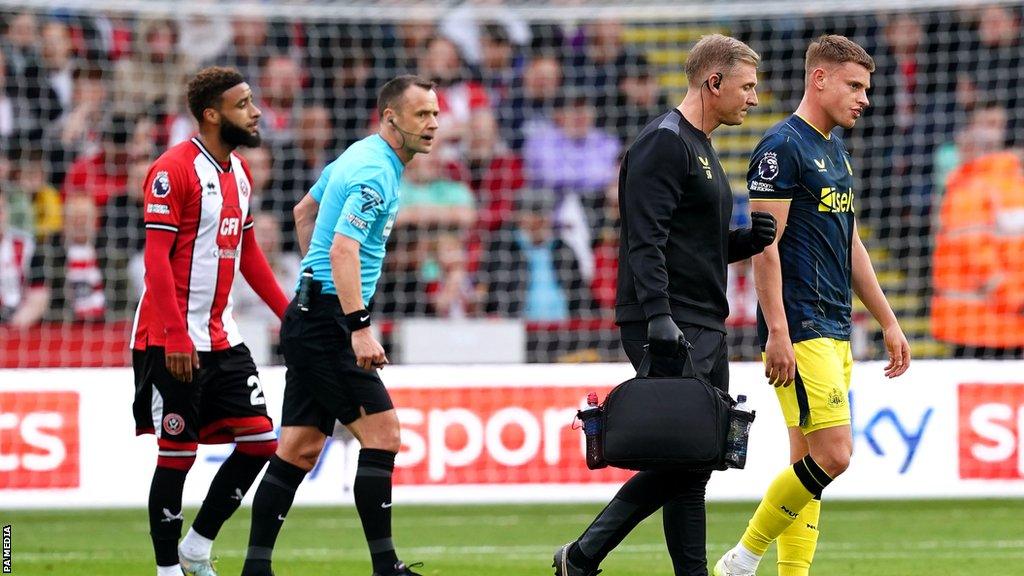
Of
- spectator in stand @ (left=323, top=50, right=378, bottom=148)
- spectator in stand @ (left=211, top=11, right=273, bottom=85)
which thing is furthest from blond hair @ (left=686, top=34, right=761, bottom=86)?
spectator in stand @ (left=211, top=11, right=273, bottom=85)

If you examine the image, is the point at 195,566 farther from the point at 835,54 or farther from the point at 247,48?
the point at 247,48

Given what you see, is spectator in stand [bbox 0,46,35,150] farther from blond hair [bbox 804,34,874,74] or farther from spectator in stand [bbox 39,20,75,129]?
blond hair [bbox 804,34,874,74]

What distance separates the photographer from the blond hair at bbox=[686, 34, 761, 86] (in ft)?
19.7

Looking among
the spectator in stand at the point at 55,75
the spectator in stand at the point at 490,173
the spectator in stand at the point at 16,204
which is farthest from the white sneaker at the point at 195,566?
the spectator in stand at the point at 55,75

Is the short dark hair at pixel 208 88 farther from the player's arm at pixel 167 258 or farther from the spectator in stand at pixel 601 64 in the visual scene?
the spectator in stand at pixel 601 64

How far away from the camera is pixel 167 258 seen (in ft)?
22.1

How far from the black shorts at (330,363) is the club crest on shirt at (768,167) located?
5.68ft

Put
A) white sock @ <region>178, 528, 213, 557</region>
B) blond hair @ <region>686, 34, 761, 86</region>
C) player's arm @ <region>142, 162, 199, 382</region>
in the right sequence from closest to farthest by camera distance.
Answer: blond hair @ <region>686, 34, 761, 86</region>, player's arm @ <region>142, 162, 199, 382</region>, white sock @ <region>178, 528, 213, 557</region>

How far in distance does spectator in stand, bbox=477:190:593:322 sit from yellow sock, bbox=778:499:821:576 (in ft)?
21.8

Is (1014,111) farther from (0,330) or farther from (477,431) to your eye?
(0,330)

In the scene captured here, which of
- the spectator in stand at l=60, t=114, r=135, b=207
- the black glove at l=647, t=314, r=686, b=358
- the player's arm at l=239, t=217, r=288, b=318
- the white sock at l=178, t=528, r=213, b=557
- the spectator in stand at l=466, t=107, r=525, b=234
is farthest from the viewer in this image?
the spectator in stand at l=466, t=107, r=525, b=234

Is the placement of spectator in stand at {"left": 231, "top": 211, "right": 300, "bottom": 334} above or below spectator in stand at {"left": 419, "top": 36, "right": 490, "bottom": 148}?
below

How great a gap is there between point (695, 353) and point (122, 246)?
8.15 metres

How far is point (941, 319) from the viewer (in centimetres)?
1212
